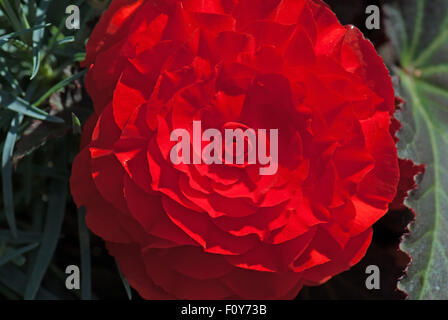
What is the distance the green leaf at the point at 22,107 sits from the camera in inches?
24.5

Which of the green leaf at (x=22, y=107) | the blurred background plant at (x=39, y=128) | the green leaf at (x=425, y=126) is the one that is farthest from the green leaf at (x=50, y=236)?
the green leaf at (x=425, y=126)

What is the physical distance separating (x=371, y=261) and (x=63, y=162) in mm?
497

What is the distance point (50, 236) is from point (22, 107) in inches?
7.8

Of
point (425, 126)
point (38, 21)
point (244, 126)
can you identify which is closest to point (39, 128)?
point (38, 21)

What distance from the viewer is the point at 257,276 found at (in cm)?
57

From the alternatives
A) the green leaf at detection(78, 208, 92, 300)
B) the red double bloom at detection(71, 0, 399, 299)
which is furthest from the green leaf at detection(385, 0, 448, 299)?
the green leaf at detection(78, 208, 92, 300)

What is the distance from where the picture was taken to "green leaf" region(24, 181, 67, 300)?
0.69 metres

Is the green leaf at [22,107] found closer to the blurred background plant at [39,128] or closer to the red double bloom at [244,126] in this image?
the blurred background plant at [39,128]

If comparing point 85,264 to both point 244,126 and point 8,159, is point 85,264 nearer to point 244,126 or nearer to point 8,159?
point 8,159

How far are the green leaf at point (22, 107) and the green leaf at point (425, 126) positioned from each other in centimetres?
46

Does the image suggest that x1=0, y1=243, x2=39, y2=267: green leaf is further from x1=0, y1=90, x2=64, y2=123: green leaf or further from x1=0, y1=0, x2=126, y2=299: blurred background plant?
x1=0, y1=90, x2=64, y2=123: green leaf

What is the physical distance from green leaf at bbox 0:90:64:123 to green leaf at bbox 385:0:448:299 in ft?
1.50
